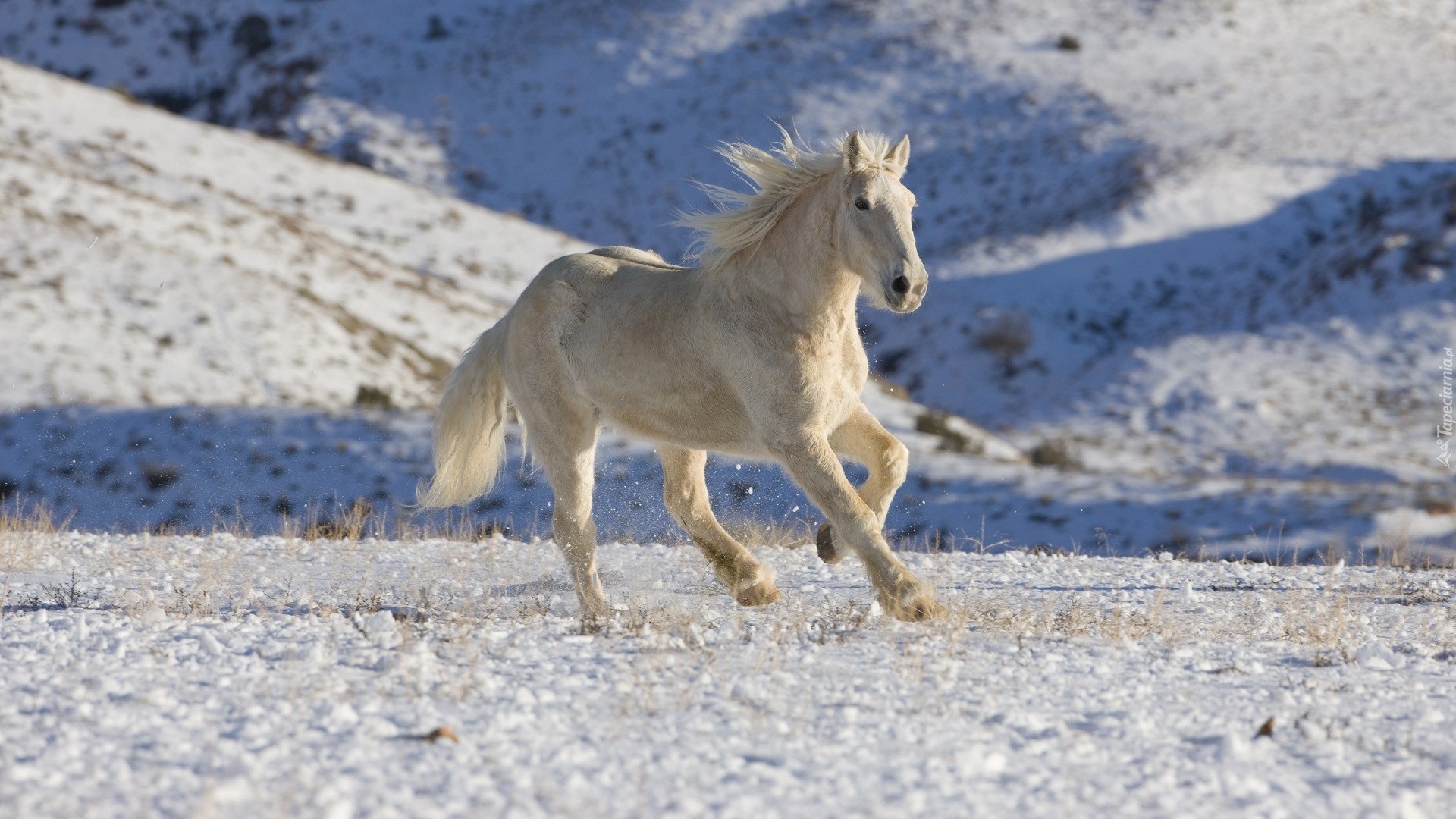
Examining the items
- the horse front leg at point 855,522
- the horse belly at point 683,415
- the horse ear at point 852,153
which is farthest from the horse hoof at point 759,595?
the horse ear at point 852,153

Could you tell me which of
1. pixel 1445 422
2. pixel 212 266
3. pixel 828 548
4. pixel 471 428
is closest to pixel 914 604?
pixel 828 548

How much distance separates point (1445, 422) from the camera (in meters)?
22.1

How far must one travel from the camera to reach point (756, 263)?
610 cm

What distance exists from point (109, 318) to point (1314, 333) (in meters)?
21.8

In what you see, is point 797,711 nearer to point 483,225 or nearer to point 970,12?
point 483,225

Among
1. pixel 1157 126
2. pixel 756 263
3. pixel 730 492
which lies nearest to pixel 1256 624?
pixel 756 263

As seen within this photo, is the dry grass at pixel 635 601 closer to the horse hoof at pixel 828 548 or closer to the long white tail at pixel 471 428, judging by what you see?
the horse hoof at pixel 828 548

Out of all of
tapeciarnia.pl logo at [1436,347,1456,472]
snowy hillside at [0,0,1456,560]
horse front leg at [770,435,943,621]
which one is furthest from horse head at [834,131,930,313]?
tapeciarnia.pl logo at [1436,347,1456,472]

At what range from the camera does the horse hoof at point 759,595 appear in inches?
240

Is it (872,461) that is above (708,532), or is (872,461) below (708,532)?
above

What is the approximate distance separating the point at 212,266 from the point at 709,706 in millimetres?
19093

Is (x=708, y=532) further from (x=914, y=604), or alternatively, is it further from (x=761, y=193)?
(x=761, y=193)

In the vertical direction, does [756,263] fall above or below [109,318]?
above

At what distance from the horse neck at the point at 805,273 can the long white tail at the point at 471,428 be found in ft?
6.90
